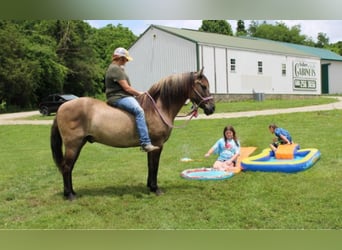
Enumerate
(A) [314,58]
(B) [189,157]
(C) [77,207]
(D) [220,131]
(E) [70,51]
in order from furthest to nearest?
(A) [314,58] < (D) [220,131] < (E) [70,51] < (B) [189,157] < (C) [77,207]

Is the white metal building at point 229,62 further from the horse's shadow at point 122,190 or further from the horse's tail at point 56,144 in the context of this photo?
the horse's tail at point 56,144

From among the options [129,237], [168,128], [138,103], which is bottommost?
[129,237]

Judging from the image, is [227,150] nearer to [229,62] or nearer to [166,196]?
[166,196]

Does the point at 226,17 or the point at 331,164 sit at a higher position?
the point at 226,17

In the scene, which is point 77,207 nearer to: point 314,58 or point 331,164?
point 331,164

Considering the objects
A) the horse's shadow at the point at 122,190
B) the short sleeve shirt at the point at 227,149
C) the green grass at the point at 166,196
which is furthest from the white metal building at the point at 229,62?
the horse's shadow at the point at 122,190

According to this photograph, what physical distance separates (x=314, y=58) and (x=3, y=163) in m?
9.38

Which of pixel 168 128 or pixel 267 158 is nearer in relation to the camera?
pixel 168 128

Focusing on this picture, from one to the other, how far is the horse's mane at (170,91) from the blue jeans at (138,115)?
0.77 ft

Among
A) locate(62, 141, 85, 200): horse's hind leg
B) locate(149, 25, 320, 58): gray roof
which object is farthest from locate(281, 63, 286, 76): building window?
locate(62, 141, 85, 200): horse's hind leg

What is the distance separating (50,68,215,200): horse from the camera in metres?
5.05

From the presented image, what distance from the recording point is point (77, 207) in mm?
4805

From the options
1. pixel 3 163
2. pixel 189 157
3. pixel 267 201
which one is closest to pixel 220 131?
pixel 189 157

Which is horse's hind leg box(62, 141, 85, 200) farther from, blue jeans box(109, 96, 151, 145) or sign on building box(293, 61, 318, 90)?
sign on building box(293, 61, 318, 90)
